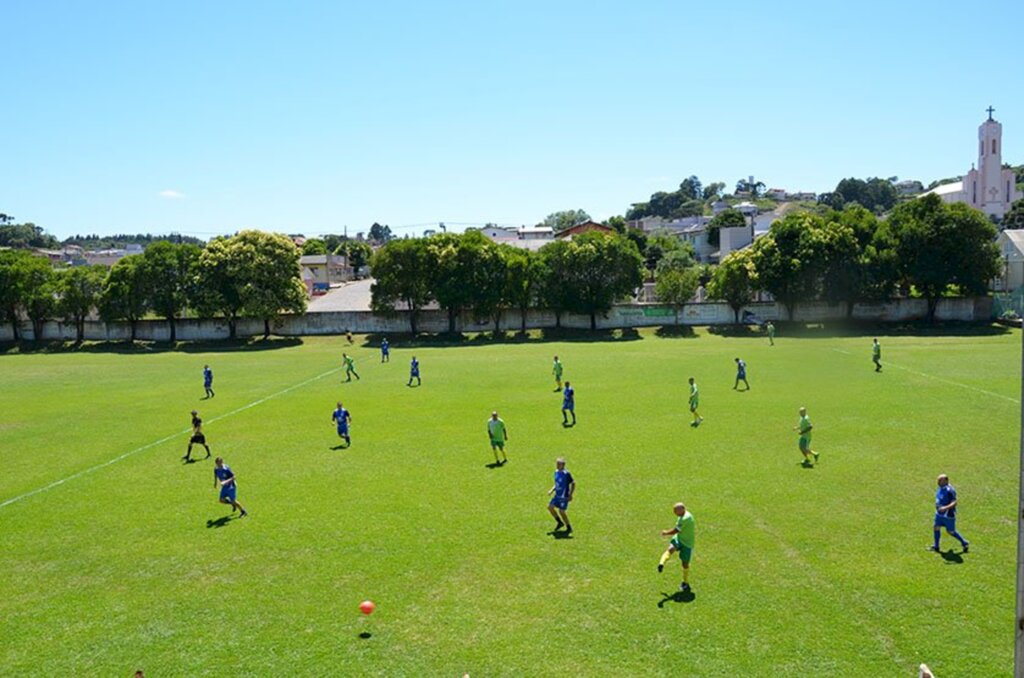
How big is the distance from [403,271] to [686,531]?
5637cm

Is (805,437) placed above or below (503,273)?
below

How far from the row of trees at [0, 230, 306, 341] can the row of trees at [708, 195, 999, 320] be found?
41.2 meters

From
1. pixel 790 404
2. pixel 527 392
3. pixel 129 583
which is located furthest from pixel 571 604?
pixel 527 392

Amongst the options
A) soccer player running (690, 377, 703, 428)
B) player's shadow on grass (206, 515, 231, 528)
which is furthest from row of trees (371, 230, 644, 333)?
player's shadow on grass (206, 515, 231, 528)

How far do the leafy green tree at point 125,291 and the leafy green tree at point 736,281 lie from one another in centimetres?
5330

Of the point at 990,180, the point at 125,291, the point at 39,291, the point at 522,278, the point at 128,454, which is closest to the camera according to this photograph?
the point at 128,454

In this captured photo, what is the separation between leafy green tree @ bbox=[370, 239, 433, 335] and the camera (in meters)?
67.0

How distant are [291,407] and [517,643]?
935 inches

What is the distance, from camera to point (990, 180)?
11819cm

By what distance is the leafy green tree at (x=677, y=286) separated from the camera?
67.9 meters

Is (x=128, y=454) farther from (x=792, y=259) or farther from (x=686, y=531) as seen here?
(x=792, y=259)

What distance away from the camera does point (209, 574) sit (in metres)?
14.8

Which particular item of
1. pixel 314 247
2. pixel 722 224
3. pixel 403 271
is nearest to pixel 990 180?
pixel 722 224

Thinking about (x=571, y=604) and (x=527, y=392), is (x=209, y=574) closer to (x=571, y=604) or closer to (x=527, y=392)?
(x=571, y=604)
